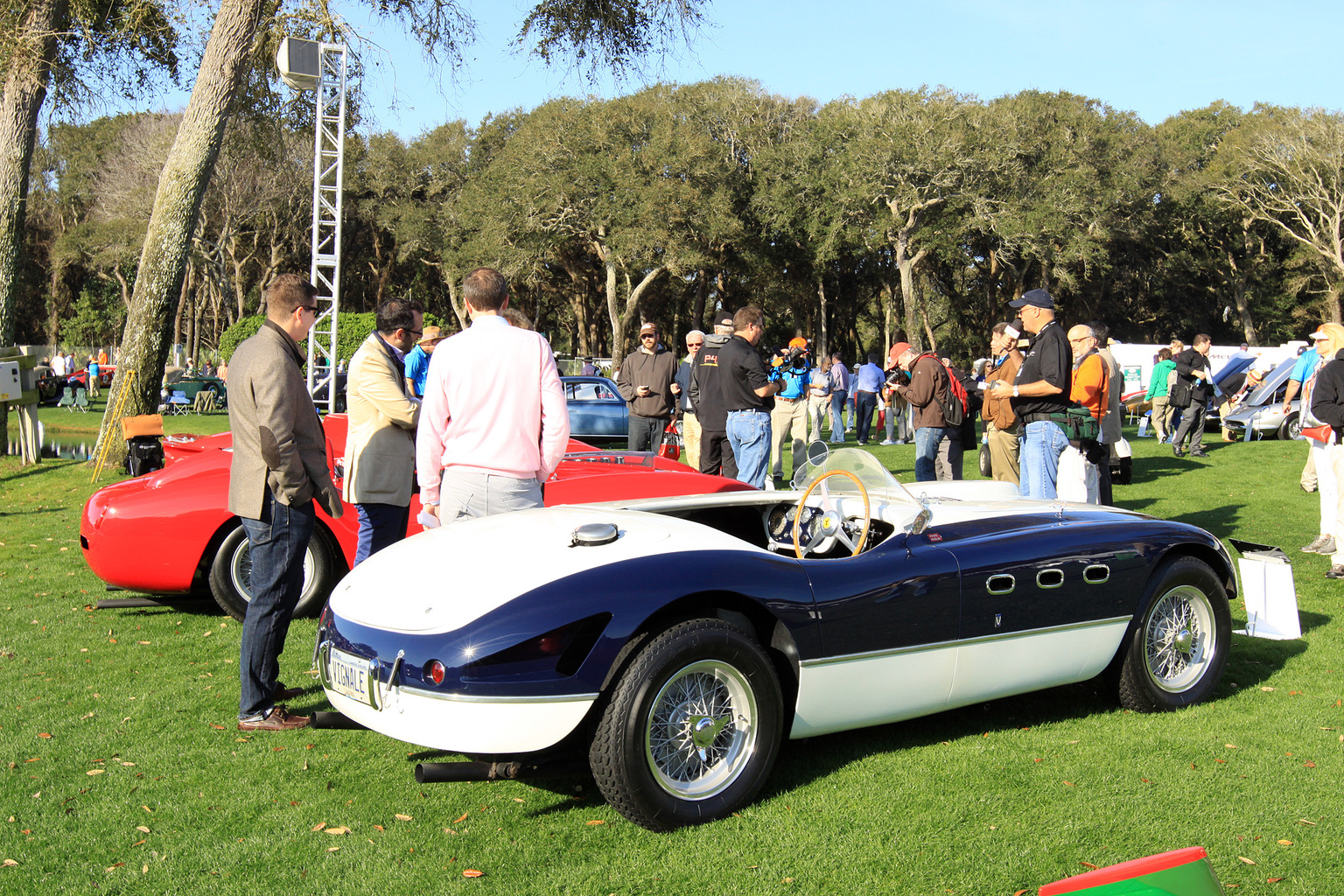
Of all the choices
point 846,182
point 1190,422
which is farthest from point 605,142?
point 1190,422

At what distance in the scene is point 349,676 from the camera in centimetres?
322

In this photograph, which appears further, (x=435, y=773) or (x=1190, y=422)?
(x=1190, y=422)

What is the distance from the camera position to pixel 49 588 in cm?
673

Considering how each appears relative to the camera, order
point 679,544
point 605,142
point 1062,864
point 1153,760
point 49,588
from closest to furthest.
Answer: point 1062,864 → point 679,544 → point 1153,760 → point 49,588 → point 605,142

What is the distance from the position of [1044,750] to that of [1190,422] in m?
13.6

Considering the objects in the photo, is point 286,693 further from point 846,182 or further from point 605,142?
point 846,182

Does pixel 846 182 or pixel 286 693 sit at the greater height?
pixel 846 182

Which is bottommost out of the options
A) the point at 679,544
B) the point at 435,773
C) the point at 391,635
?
the point at 435,773

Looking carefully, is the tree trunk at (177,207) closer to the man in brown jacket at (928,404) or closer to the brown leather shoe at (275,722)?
the man in brown jacket at (928,404)

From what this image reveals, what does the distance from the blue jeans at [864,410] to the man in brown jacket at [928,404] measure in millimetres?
9041

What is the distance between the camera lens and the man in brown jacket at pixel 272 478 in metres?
4.04

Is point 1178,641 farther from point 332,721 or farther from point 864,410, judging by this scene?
point 864,410

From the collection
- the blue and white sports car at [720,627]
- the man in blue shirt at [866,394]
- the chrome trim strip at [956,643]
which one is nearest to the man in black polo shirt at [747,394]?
the blue and white sports car at [720,627]

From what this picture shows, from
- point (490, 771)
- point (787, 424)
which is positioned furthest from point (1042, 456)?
point (787, 424)
